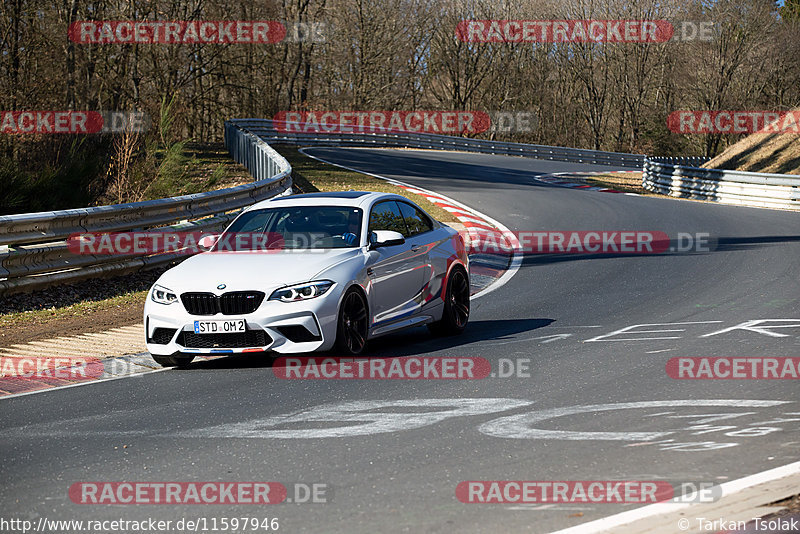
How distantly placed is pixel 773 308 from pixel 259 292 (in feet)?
20.9

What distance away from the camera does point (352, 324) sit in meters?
9.34

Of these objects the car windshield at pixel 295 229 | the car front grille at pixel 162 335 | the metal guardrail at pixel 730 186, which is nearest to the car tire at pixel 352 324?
the car windshield at pixel 295 229

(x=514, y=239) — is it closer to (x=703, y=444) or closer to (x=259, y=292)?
(x=259, y=292)

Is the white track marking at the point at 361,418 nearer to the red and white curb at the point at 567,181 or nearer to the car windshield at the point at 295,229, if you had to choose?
the car windshield at the point at 295,229

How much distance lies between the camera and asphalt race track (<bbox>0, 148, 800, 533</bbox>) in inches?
201

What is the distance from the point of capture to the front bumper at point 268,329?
8.81 metres

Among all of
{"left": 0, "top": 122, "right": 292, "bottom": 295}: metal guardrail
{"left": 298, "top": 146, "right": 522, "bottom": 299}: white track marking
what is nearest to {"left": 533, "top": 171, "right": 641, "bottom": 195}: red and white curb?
{"left": 298, "top": 146, "right": 522, "bottom": 299}: white track marking

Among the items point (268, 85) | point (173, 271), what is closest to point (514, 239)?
point (173, 271)

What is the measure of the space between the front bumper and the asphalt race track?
261mm

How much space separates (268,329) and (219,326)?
0.43 metres

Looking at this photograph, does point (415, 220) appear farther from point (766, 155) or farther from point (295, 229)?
point (766, 155)

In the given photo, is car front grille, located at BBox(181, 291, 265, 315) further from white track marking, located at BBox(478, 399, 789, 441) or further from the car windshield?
white track marking, located at BBox(478, 399, 789, 441)

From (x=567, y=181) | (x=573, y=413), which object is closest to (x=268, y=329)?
(x=573, y=413)

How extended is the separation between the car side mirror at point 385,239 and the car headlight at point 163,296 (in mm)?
1939
